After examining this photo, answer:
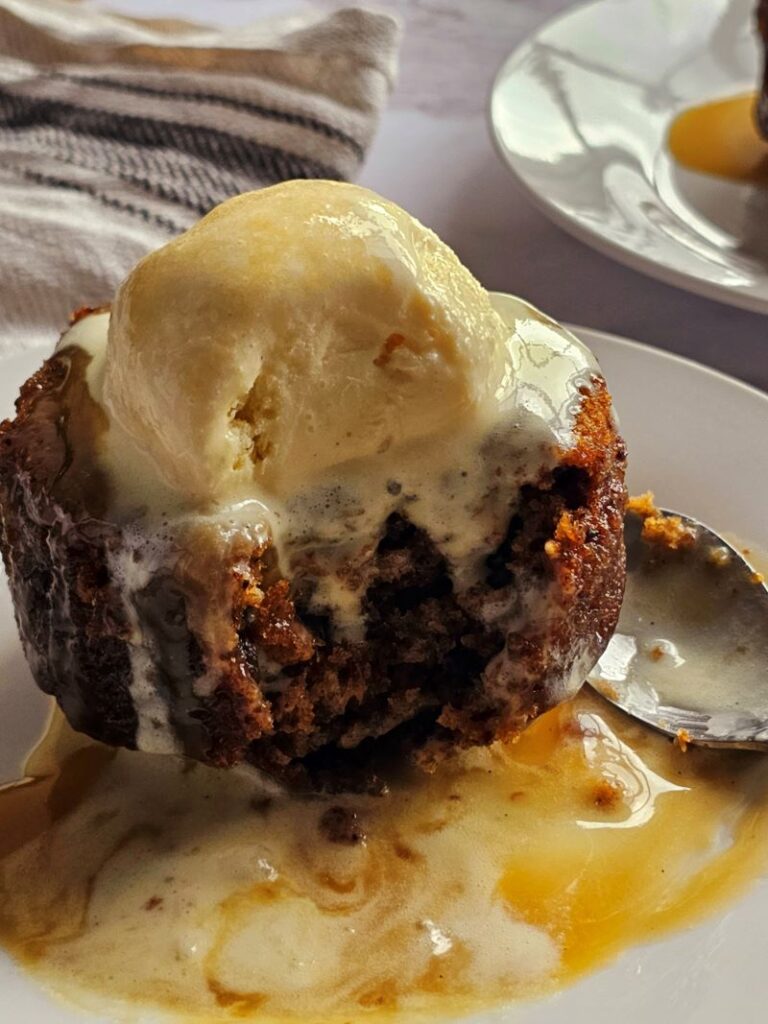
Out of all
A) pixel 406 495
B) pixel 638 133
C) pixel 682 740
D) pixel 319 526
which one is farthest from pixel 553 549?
pixel 638 133

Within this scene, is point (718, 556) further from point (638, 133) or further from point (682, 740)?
point (638, 133)

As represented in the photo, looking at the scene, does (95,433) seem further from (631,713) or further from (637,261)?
(637,261)

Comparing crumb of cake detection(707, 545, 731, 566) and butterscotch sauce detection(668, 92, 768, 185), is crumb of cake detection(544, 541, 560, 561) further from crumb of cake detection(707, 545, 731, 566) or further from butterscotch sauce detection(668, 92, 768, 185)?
butterscotch sauce detection(668, 92, 768, 185)

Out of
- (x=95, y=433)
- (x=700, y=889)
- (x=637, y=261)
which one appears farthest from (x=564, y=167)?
(x=700, y=889)

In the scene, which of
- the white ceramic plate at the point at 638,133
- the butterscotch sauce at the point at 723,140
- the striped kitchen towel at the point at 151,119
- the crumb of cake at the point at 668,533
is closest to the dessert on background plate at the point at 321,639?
the crumb of cake at the point at 668,533

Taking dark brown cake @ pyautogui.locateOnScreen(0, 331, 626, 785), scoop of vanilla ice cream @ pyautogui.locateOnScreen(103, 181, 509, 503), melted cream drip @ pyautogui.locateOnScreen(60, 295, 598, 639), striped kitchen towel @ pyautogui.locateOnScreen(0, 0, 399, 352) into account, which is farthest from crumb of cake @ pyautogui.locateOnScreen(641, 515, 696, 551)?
striped kitchen towel @ pyautogui.locateOnScreen(0, 0, 399, 352)

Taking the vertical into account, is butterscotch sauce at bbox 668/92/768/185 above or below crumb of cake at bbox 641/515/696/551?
above

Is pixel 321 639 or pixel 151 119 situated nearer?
pixel 321 639

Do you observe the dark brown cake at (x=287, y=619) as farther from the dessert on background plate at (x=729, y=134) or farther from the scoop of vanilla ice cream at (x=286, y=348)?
the dessert on background plate at (x=729, y=134)

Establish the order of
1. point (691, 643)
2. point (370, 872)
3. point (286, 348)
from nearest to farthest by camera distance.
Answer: point (286, 348), point (370, 872), point (691, 643)
